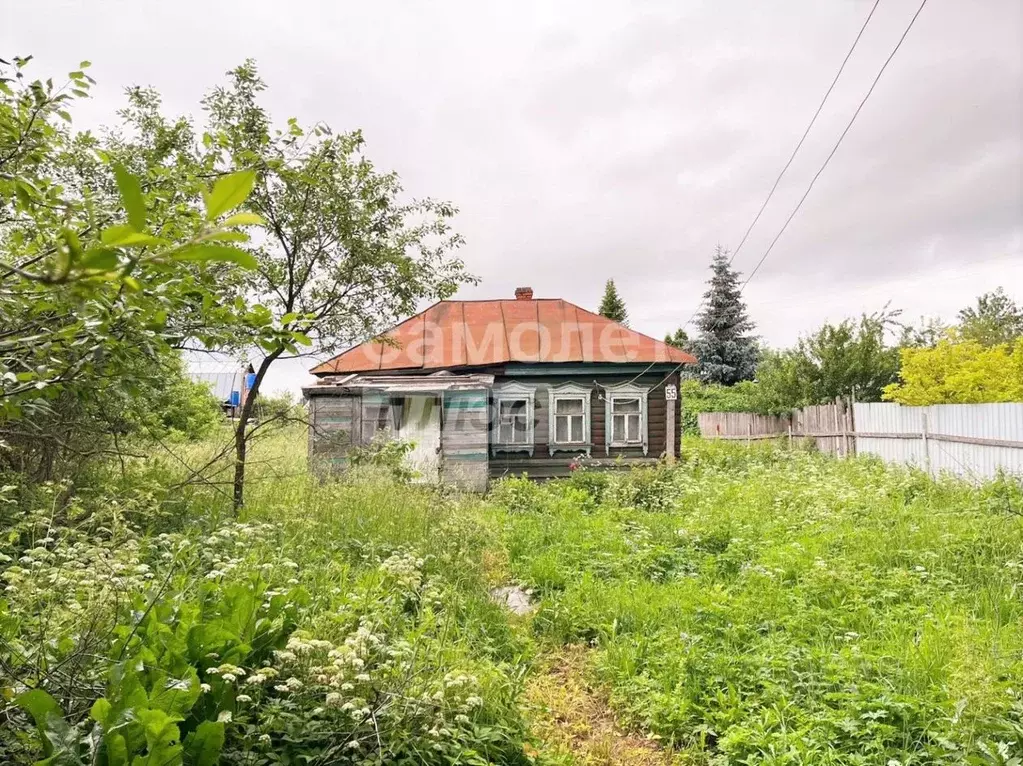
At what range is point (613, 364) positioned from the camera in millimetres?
12828

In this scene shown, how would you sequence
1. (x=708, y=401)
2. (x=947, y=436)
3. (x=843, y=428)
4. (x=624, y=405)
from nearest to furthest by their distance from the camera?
1. (x=947, y=436)
2. (x=624, y=405)
3. (x=843, y=428)
4. (x=708, y=401)

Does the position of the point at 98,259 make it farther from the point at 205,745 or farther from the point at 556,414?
the point at 556,414

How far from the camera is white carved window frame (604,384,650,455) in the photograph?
42.6 feet

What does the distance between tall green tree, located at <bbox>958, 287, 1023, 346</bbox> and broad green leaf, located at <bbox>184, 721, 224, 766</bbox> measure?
26791 mm

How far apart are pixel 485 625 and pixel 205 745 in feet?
7.98

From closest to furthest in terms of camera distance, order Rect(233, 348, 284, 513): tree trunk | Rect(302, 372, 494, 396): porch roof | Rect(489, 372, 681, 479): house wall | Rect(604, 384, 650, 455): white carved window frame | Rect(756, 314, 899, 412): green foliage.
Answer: Rect(233, 348, 284, 513): tree trunk, Rect(302, 372, 494, 396): porch roof, Rect(489, 372, 681, 479): house wall, Rect(604, 384, 650, 455): white carved window frame, Rect(756, 314, 899, 412): green foliage

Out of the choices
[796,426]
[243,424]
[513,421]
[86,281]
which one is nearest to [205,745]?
[86,281]

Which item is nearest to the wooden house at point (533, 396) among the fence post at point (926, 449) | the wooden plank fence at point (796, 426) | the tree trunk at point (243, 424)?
the wooden plank fence at point (796, 426)

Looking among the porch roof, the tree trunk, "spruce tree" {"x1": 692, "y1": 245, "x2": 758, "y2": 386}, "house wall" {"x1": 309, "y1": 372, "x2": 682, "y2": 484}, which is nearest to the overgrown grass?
the tree trunk

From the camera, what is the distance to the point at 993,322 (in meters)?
27.6

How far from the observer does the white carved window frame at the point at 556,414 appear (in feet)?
42.1

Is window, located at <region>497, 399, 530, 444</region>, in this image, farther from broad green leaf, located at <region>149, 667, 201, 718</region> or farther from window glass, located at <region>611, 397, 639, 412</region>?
broad green leaf, located at <region>149, 667, 201, 718</region>

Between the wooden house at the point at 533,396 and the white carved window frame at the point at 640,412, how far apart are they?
0.07 ft

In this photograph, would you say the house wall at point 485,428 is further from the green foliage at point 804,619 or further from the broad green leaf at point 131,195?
the broad green leaf at point 131,195
